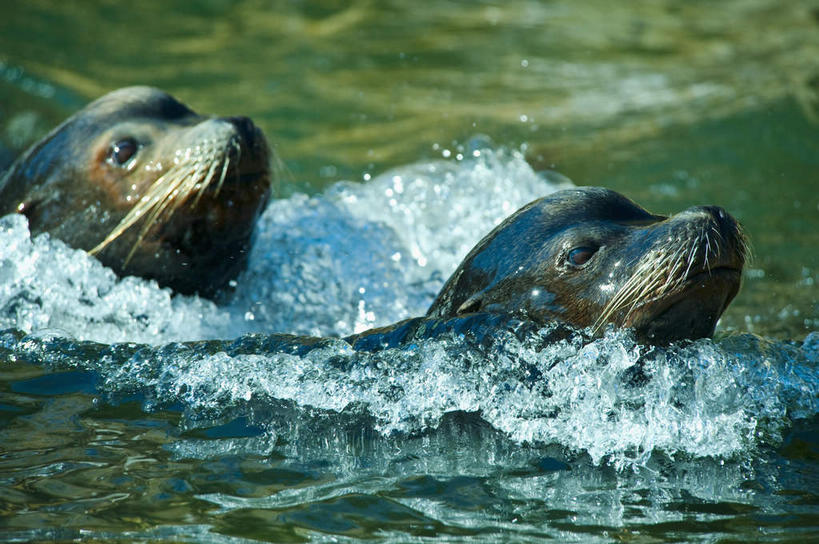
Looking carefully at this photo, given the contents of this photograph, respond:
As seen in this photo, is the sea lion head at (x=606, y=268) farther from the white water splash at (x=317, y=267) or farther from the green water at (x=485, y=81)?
the green water at (x=485, y=81)

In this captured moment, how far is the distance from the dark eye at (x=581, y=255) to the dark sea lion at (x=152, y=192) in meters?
2.20

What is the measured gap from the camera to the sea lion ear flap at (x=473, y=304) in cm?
460

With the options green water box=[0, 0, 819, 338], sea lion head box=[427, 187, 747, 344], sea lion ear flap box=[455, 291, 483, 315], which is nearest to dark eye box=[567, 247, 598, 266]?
sea lion head box=[427, 187, 747, 344]

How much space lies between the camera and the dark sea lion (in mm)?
5836

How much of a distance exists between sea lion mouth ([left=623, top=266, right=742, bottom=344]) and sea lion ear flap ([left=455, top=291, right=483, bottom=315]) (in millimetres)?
699

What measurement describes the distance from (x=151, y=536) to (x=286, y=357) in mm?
1323

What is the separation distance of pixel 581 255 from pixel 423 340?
0.73 m

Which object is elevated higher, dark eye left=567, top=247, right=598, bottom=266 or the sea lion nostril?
the sea lion nostril

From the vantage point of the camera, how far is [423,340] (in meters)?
4.36

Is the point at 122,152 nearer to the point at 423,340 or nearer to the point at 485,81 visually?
the point at 423,340

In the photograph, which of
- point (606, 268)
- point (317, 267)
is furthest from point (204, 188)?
point (606, 268)

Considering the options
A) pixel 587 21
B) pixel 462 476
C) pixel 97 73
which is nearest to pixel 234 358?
pixel 462 476

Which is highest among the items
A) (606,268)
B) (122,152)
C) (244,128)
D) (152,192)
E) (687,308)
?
(244,128)

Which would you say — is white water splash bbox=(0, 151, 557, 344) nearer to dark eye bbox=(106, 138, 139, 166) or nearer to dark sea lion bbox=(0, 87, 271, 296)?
dark sea lion bbox=(0, 87, 271, 296)
